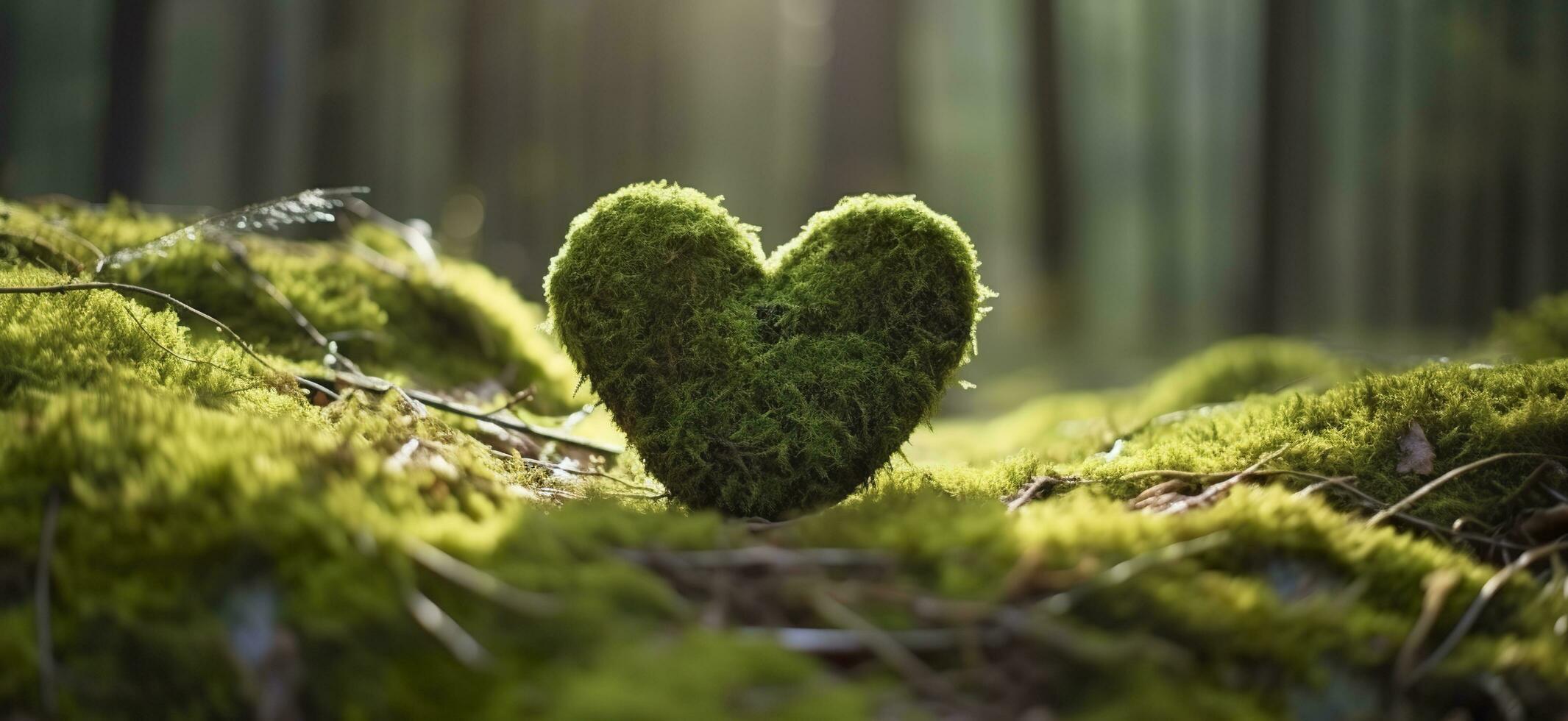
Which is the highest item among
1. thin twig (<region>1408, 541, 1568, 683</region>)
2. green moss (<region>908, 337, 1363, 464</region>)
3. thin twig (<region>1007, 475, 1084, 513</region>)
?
green moss (<region>908, 337, 1363, 464</region>)

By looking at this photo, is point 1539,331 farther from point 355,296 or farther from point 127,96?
point 127,96

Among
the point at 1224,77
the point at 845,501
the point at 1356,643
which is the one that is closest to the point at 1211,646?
the point at 1356,643

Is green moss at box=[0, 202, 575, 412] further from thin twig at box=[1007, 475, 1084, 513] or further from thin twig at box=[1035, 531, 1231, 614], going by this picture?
thin twig at box=[1035, 531, 1231, 614]

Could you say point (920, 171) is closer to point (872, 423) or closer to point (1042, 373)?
point (1042, 373)

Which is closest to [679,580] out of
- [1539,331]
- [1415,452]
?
[1415,452]

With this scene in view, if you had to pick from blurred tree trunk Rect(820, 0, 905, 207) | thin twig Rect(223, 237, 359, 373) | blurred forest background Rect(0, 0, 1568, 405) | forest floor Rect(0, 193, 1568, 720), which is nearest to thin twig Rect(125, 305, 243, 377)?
forest floor Rect(0, 193, 1568, 720)

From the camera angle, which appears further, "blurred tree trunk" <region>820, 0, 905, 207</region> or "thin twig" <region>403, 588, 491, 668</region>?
"blurred tree trunk" <region>820, 0, 905, 207</region>

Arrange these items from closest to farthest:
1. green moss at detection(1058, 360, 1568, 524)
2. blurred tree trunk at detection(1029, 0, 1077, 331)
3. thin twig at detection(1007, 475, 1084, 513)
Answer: thin twig at detection(1007, 475, 1084, 513) < green moss at detection(1058, 360, 1568, 524) < blurred tree trunk at detection(1029, 0, 1077, 331)
